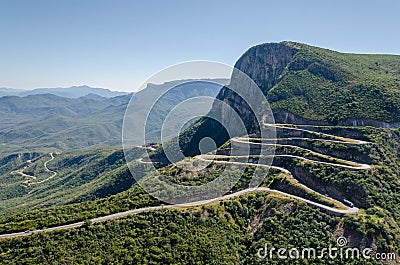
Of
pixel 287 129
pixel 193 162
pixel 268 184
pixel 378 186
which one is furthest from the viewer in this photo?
pixel 287 129

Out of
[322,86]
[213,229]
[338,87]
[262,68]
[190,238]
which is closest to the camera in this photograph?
[190,238]

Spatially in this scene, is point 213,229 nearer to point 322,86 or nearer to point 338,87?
point 338,87

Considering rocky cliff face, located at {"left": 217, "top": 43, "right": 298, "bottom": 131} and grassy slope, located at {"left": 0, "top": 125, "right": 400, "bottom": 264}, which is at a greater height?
rocky cliff face, located at {"left": 217, "top": 43, "right": 298, "bottom": 131}

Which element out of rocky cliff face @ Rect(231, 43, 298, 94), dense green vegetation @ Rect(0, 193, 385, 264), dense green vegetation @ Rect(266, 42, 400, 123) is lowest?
dense green vegetation @ Rect(0, 193, 385, 264)

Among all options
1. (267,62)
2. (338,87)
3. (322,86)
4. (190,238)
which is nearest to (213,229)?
(190,238)

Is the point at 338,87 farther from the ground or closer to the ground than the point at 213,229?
farther from the ground

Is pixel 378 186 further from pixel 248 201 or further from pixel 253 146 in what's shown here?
pixel 253 146

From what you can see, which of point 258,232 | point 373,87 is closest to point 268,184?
point 258,232

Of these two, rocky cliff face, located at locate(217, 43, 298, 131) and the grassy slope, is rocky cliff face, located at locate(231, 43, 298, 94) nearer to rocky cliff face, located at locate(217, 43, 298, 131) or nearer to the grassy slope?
rocky cliff face, located at locate(217, 43, 298, 131)

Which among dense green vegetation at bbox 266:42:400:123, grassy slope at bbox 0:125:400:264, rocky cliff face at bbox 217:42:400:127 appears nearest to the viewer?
grassy slope at bbox 0:125:400:264

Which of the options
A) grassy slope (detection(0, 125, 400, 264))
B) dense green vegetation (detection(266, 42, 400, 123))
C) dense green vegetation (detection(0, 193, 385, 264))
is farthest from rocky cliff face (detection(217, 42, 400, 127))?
dense green vegetation (detection(0, 193, 385, 264))

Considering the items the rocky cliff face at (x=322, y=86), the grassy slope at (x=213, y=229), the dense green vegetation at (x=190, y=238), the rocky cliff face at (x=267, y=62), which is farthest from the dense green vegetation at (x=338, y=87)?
the dense green vegetation at (x=190, y=238)
